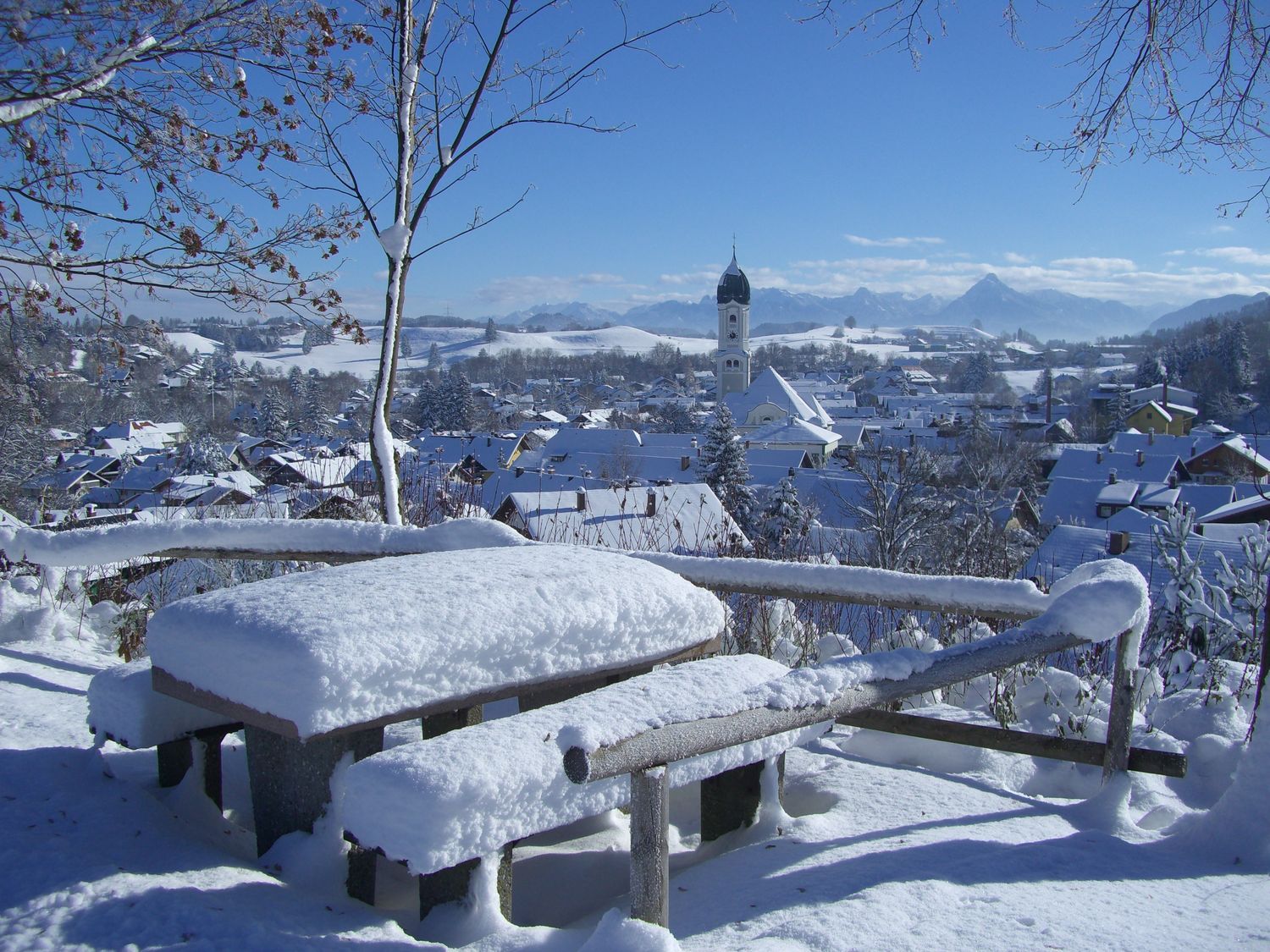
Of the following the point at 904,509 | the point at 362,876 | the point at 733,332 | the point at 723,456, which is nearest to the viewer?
the point at 362,876

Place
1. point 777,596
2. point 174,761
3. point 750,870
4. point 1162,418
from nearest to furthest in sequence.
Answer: point 750,870 → point 174,761 → point 777,596 → point 1162,418

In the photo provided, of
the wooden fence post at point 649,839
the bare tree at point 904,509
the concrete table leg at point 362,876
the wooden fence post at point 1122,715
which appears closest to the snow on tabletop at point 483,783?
the wooden fence post at point 649,839

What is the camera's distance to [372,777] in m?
1.67

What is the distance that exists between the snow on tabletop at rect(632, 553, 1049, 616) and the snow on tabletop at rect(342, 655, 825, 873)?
4.28 feet

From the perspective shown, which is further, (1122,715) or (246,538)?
(246,538)

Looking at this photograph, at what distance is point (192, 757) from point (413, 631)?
39.8 inches

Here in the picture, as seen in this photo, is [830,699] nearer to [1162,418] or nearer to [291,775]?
[291,775]

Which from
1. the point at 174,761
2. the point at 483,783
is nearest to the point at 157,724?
the point at 174,761

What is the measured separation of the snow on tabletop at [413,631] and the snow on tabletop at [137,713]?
20 cm

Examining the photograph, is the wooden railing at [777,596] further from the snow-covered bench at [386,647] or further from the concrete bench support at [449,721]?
the concrete bench support at [449,721]

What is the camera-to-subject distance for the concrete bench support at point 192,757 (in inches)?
95.7

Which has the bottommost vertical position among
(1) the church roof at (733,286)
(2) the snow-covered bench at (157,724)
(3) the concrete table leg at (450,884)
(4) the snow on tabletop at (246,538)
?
(3) the concrete table leg at (450,884)

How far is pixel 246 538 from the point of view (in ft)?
11.6

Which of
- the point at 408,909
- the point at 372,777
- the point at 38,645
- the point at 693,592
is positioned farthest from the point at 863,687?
the point at 38,645
